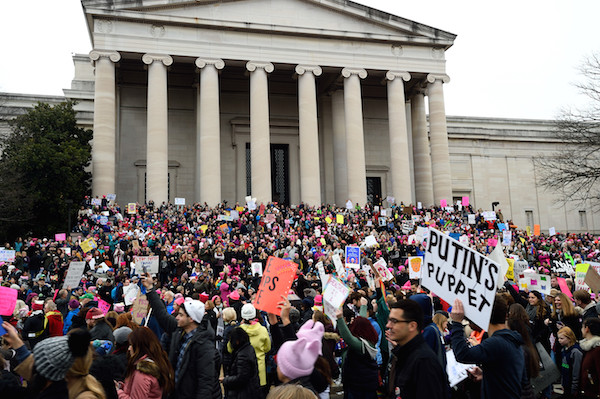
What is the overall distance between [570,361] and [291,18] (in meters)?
32.1

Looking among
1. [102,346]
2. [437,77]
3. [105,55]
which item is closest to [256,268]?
[102,346]

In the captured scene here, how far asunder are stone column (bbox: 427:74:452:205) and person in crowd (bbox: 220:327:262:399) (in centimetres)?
3202

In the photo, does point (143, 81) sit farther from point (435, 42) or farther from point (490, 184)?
point (490, 184)

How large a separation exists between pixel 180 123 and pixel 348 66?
40.6 ft

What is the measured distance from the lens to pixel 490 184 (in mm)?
47000

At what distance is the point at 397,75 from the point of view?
117 ft

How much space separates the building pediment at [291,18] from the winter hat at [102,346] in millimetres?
28913

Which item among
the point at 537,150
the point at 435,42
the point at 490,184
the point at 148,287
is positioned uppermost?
the point at 435,42

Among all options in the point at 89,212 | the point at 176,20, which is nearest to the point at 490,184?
the point at 176,20

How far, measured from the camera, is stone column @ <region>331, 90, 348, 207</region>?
119 feet

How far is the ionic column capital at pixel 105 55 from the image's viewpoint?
3036 cm

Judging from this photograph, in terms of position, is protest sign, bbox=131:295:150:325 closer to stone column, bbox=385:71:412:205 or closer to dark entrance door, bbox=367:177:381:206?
stone column, bbox=385:71:412:205

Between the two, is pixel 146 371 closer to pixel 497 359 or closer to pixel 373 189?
pixel 497 359

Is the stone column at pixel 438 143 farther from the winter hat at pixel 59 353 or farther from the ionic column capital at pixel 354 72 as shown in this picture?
the winter hat at pixel 59 353
